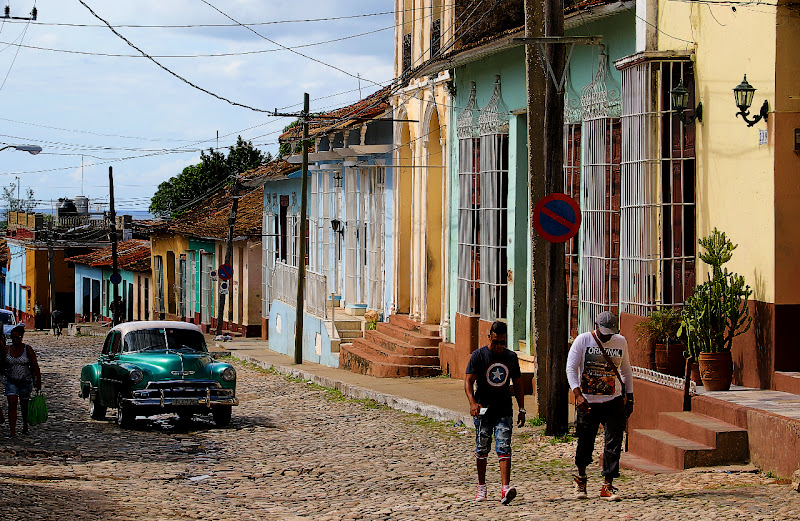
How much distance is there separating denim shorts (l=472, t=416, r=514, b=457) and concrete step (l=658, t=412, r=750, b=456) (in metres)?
1.90

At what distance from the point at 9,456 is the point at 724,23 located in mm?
9156

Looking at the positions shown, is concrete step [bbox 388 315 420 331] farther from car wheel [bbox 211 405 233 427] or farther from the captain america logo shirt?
the captain america logo shirt

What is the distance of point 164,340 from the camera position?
17.2 metres

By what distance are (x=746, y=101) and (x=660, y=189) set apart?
2.01 meters

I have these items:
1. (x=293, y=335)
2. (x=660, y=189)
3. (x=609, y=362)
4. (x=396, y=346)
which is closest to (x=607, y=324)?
(x=609, y=362)

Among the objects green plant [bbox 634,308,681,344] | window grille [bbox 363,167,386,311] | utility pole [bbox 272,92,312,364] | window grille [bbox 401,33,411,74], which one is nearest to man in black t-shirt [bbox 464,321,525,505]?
green plant [bbox 634,308,681,344]

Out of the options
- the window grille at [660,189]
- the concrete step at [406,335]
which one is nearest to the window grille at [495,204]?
the concrete step at [406,335]

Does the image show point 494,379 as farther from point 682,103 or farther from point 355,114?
point 355,114

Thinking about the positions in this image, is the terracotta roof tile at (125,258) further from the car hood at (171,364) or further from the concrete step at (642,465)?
the concrete step at (642,465)

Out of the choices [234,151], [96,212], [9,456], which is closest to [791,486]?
[9,456]

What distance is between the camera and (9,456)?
13.6 m

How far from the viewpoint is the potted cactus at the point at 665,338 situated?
506 inches

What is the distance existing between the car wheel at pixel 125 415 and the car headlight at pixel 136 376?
1.43 ft

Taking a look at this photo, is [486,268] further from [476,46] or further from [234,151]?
[234,151]
